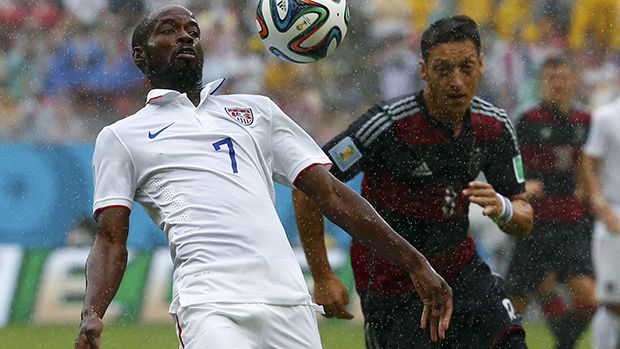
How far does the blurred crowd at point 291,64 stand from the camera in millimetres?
10938

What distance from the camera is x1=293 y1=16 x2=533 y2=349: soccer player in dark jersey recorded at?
4449mm

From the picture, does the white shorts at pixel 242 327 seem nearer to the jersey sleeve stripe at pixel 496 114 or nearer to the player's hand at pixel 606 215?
the jersey sleeve stripe at pixel 496 114

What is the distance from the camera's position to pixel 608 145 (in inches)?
288

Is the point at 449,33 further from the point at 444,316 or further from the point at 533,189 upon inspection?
the point at 533,189

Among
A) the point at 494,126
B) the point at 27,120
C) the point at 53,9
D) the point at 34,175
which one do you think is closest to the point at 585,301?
the point at 494,126

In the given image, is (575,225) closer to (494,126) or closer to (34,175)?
(494,126)

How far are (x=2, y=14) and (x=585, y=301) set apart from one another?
7.77 meters

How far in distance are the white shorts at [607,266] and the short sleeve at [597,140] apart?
54 centimetres

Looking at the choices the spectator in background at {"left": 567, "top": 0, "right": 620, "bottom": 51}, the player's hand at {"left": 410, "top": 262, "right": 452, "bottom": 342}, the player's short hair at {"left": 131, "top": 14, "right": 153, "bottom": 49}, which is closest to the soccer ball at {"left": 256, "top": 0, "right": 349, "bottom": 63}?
the player's short hair at {"left": 131, "top": 14, "right": 153, "bottom": 49}

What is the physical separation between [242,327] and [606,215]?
4612 mm

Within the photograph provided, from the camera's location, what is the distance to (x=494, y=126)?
4.68 metres

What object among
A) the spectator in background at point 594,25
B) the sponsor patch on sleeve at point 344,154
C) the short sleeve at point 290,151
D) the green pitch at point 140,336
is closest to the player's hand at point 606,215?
the green pitch at point 140,336

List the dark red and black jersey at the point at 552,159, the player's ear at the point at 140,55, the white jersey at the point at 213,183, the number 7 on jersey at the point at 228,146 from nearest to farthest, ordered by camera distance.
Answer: the white jersey at the point at 213,183 < the number 7 on jersey at the point at 228,146 < the player's ear at the point at 140,55 < the dark red and black jersey at the point at 552,159

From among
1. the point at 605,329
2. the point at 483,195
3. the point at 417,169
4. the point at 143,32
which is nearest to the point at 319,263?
the point at 417,169
